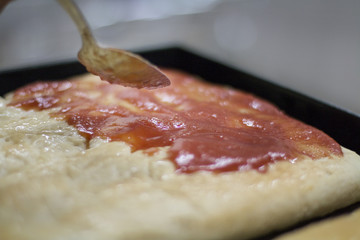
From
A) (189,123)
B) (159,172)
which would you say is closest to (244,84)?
(189,123)

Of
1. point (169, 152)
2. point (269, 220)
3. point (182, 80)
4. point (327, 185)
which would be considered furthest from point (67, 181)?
point (182, 80)

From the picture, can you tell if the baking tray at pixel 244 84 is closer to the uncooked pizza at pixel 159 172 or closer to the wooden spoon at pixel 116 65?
the uncooked pizza at pixel 159 172

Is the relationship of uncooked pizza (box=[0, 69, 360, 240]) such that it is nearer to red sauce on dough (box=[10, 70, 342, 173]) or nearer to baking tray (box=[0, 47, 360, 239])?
red sauce on dough (box=[10, 70, 342, 173])

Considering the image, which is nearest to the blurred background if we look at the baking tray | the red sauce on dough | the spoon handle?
the baking tray

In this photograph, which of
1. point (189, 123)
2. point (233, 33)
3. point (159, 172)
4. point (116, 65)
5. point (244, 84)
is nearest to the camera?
point (159, 172)

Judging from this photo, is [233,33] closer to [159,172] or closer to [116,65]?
[116,65]

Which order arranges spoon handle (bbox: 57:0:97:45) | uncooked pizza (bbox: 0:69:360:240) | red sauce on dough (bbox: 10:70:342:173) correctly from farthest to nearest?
spoon handle (bbox: 57:0:97:45) < red sauce on dough (bbox: 10:70:342:173) < uncooked pizza (bbox: 0:69:360:240)
